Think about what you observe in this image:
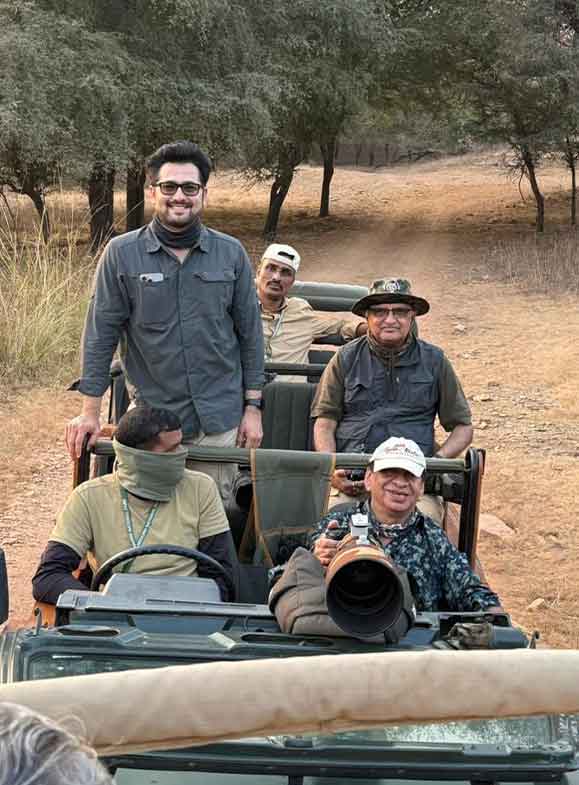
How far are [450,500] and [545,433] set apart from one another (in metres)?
5.86

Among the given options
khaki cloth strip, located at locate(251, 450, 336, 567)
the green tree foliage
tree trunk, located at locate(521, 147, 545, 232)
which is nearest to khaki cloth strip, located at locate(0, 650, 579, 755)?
khaki cloth strip, located at locate(251, 450, 336, 567)

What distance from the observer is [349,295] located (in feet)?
25.8

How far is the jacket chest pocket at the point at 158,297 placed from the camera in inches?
199

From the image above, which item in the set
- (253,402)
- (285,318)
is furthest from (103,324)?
(285,318)

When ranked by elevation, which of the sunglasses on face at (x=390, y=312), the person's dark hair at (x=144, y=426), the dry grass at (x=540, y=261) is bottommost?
the dry grass at (x=540, y=261)

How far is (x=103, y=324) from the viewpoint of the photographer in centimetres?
508

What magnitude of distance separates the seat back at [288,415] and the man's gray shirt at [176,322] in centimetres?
78

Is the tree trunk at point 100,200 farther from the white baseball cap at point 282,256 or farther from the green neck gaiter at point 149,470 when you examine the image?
the green neck gaiter at point 149,470

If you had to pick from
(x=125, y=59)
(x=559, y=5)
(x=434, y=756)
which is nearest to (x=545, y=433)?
(x=434, y=756)

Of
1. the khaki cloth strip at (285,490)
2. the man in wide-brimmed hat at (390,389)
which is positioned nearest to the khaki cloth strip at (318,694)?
the khaki cloth strip at (285,490)

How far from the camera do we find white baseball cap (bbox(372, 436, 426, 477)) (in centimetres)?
413

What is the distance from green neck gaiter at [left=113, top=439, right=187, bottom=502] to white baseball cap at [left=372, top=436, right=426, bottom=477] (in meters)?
0.68

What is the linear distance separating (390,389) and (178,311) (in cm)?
113

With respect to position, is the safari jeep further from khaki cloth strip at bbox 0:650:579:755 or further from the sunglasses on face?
the sunglasses on face
